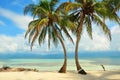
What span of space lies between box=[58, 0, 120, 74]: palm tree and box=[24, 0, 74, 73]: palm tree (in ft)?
2.98

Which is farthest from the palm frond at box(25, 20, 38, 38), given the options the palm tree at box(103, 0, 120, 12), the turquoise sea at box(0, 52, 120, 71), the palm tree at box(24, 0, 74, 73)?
the turquoise sea at box(0, 52, 120, 71)

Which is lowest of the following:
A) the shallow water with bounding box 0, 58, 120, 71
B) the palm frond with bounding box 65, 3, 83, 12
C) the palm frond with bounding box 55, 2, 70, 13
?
the shallow water with bounding box 0, 58, 120, 71

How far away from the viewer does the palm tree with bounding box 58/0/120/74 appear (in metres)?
21.8

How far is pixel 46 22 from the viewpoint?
75.4ft

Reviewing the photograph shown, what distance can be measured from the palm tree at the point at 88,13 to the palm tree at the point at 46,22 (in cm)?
91

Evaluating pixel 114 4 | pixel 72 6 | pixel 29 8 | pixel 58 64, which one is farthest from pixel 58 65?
pixel 72 6

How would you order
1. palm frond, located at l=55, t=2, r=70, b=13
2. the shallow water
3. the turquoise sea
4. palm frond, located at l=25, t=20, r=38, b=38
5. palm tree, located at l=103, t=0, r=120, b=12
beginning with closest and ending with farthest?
palm tree, located at l=103, t=0, r=120, b=12 → palm frond, located at l=55, t=2, r=70, b=13 → palm frond, located at l=25, t=20, r=38, b=38 → the shallow water → the turquoise sea

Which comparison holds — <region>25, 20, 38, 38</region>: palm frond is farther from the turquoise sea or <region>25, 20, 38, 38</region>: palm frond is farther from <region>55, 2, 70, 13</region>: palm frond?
the turquoise sea

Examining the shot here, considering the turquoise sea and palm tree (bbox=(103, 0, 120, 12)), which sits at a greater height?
palm tree (bbox=(103, 0, 120, 12))

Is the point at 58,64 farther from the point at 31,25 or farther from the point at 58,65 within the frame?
the point at 31,25

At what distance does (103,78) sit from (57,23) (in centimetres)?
585

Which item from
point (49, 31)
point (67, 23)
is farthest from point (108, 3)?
point (49, 31)

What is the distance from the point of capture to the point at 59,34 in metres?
24.0

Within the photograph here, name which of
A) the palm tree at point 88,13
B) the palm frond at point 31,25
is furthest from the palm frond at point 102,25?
the palm frond at point 31,25
